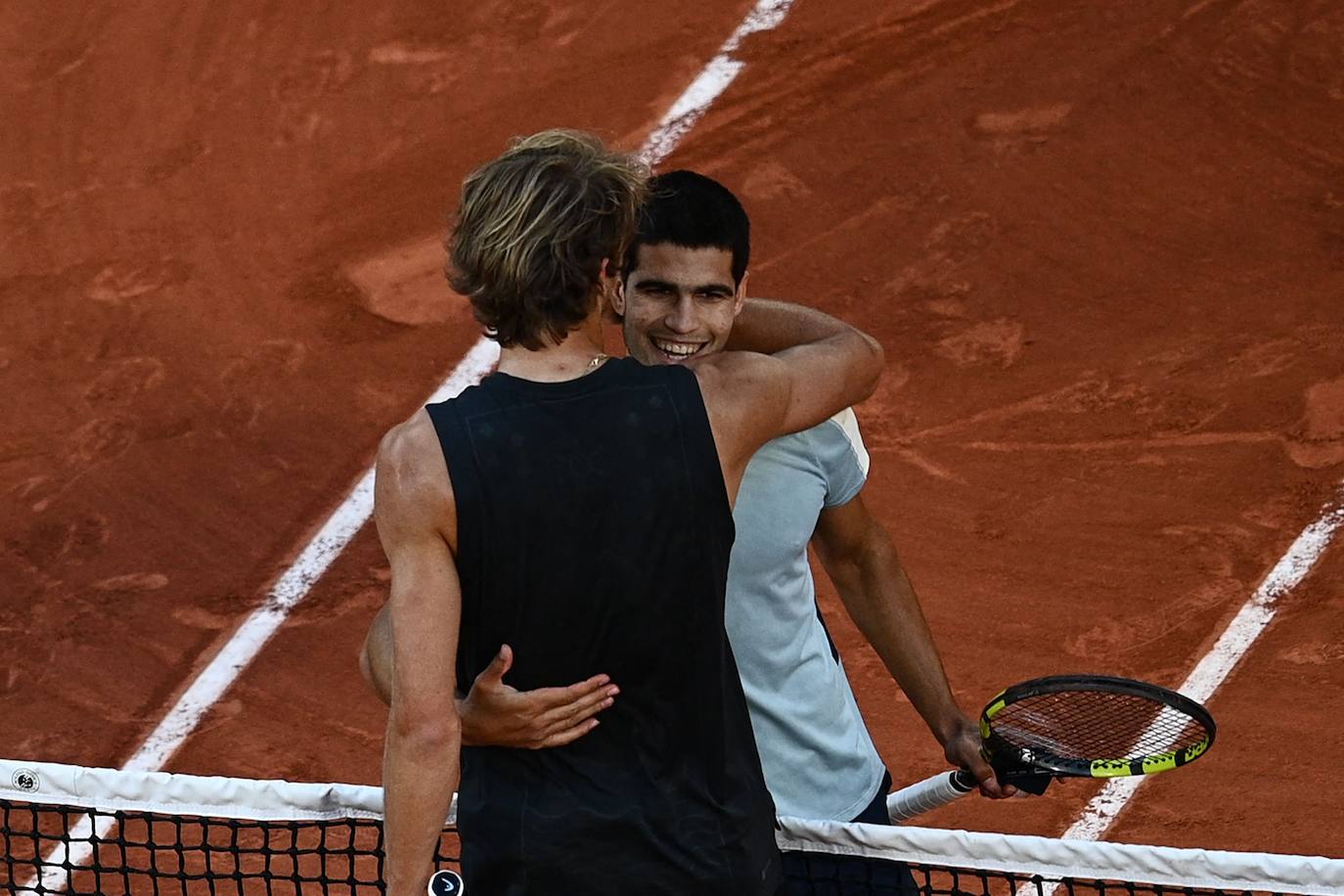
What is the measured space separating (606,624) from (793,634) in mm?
889

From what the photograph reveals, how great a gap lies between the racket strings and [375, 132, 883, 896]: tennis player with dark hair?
987mm

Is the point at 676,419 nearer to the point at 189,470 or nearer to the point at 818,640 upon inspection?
the point at 818,640

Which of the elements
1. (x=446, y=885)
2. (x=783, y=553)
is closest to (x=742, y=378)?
(x=783, y=553)

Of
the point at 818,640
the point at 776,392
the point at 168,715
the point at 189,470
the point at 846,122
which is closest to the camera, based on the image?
the point at 776,392

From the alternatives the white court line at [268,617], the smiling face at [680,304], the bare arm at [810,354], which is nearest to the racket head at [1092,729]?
the bare arm at [810,354]

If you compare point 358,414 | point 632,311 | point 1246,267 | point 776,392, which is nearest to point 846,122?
point 1246,267

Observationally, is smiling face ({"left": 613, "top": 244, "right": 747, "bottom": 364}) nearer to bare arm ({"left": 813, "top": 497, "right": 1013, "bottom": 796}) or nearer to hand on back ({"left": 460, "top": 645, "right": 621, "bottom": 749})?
bare arm ({"left": 813, "top": 497, "right": 1013, "bottom": 796})

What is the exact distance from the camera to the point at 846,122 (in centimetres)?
1073

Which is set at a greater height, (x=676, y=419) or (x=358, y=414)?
(x=676, y=419)

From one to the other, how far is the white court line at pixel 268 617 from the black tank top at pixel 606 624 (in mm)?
2908

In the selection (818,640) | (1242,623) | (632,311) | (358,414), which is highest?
(632,311)

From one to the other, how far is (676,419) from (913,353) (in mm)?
5995

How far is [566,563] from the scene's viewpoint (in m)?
3.31

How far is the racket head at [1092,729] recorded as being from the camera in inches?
163
